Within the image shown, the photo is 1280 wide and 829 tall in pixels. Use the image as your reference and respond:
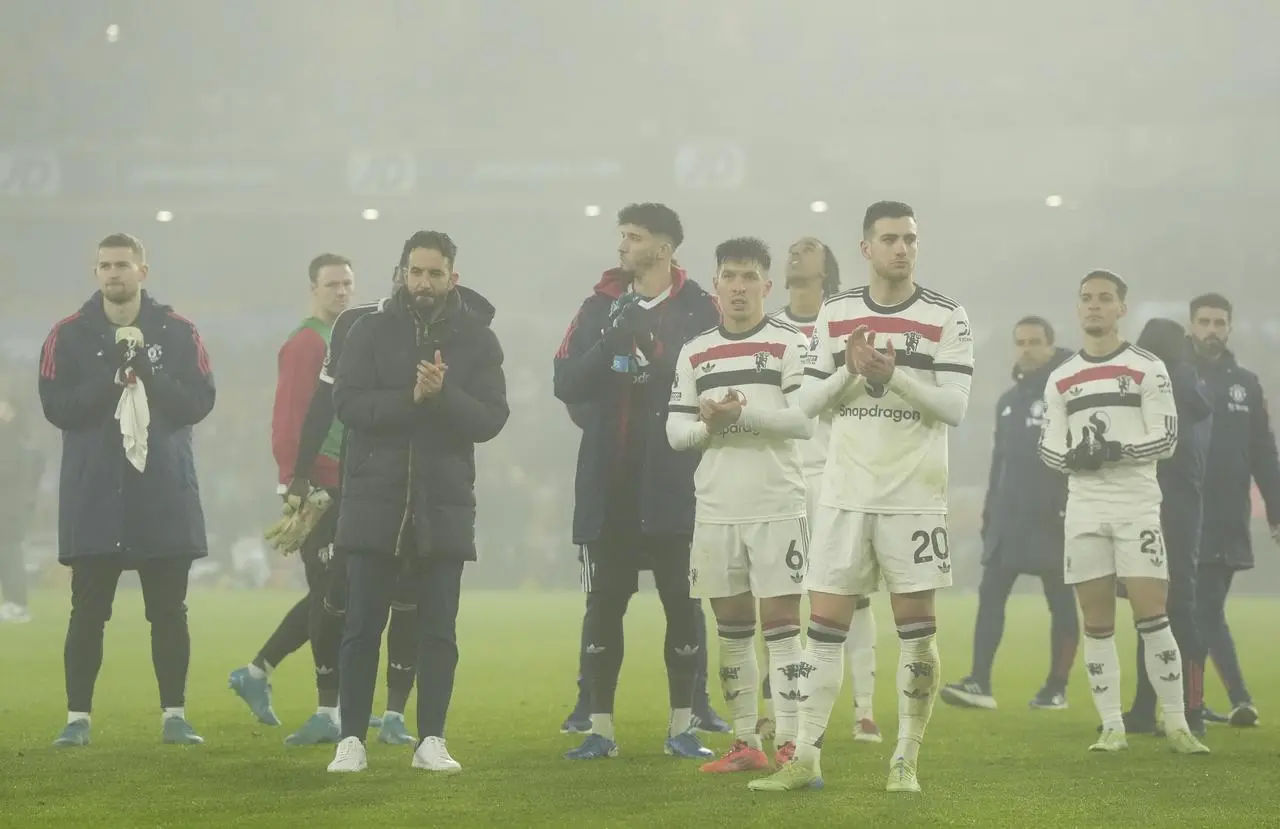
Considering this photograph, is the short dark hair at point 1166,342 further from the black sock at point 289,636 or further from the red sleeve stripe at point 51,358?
the red sleeve stripe at point 51,358

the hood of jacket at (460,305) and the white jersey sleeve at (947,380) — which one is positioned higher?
the hood of jacket at (460,305)

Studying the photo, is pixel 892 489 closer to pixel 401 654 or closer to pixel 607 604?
pixel 607 604

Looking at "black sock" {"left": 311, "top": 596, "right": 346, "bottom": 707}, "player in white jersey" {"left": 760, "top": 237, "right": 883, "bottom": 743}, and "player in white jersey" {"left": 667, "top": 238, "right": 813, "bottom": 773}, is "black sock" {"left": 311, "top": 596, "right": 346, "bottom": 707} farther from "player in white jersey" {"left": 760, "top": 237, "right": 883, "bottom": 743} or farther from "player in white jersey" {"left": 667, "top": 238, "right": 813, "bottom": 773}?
"player in white jersey" {"left": 760, "top": 237, "right": 883, "bottom": 743}

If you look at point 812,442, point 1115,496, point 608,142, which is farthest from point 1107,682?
point 608,142

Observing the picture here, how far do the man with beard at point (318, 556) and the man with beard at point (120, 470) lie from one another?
1.58 feet

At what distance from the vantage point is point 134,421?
23.3 feet

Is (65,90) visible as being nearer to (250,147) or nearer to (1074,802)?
(250,147)

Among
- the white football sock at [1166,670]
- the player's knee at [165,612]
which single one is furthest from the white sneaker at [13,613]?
the white football sock at [1166,670]

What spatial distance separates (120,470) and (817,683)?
315 centimetres

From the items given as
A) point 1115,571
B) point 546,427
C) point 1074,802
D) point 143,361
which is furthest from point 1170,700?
point 546,427

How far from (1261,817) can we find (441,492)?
286cm

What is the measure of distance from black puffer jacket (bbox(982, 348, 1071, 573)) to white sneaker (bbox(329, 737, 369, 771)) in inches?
181

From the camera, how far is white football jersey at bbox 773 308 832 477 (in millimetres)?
7633

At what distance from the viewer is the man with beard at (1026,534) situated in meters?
9.52
